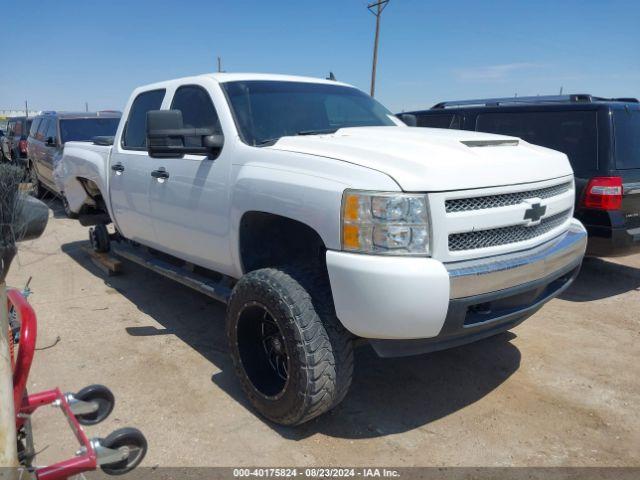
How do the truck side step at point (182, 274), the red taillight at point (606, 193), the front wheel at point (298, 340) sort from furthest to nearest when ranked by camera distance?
1. the red taillight at point (606, 193)
2. the truck side step at point (182, 274)
3. the front wheel at point (298, 340)

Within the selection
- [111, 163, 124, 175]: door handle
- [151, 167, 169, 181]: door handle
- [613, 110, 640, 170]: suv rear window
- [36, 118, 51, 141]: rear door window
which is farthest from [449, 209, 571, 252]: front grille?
[36, 118, 51, 141]: rear door window

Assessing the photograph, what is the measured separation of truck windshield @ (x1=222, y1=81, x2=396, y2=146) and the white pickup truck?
0.01m

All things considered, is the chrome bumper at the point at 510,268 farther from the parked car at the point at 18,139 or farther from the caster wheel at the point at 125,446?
the parked car at the point at 18,139

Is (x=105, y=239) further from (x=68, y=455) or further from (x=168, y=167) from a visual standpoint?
(x=68, y=455)

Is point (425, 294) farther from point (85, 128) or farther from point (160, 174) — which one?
point (85, 128)

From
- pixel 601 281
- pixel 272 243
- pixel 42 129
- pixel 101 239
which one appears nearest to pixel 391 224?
pixel 272 243

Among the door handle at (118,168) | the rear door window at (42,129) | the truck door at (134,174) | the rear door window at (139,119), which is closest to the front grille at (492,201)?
the truck door at (134,174)

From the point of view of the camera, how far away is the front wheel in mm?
2629

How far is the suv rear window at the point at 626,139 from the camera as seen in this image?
4.93 m

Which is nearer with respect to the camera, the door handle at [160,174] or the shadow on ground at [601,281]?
the door handle at [160,174]

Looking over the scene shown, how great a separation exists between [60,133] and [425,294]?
8933mm

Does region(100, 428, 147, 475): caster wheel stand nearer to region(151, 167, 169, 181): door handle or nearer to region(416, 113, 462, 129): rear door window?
region(151, 167, 169, 181): door handle

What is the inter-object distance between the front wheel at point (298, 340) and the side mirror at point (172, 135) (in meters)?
0.94

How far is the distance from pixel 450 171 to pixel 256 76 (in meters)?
1.99
